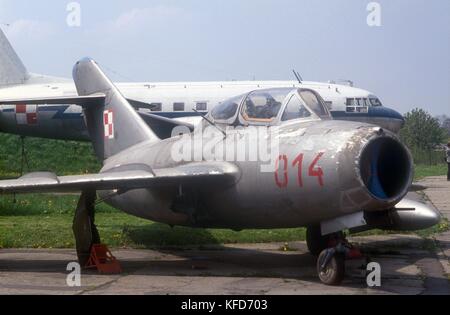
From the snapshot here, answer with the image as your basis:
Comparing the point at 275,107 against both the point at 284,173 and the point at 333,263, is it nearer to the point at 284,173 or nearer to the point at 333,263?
the point at 284,173

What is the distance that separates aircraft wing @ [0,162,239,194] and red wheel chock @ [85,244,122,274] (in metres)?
0.97

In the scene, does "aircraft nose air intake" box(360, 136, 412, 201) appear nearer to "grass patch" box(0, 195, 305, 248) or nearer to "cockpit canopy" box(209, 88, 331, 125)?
"cockpit canopy" box(209, 88, 331, 125)

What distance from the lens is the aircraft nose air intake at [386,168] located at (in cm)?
877

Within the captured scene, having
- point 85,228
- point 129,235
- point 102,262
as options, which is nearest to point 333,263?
point 102,262

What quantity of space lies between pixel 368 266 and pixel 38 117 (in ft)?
79.1

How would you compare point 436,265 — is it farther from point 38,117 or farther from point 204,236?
point 38,117

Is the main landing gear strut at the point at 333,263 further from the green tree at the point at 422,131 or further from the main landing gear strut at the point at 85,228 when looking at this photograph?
the green tree at the point at 422,131

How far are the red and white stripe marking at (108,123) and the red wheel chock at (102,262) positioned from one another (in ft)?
11.7

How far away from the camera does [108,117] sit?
14.4 metres

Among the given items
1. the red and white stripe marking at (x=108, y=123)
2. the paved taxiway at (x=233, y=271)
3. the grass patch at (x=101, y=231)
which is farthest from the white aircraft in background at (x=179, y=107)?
the paved taxiway at (x=233, y=271)

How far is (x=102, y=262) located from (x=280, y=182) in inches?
126

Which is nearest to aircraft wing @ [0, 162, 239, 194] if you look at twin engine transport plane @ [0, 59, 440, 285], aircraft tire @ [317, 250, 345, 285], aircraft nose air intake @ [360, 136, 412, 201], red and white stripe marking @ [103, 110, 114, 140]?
twin engine transport plane @ [0, 59, 440, 285]

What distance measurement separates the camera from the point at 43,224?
15.7 meters
